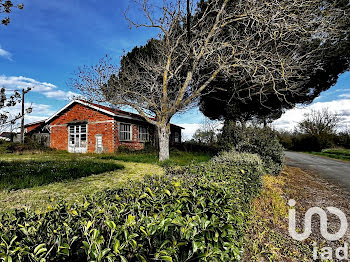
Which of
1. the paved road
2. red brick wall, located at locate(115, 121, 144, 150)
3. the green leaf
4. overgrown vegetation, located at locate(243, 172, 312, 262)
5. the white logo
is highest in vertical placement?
red brick wall, located at locate(115, 121, 144, 150)

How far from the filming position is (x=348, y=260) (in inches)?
114

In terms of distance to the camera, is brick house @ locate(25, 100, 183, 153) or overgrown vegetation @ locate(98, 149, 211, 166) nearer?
overgrown vegetation @ locate(98, 149, 211, 166)

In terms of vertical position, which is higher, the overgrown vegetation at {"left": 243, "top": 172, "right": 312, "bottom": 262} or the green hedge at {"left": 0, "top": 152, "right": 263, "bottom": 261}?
the green hedge at {"left": 0, "top": 152, "right": 263, "bottom": 261}

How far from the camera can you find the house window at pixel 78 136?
61.9 feet

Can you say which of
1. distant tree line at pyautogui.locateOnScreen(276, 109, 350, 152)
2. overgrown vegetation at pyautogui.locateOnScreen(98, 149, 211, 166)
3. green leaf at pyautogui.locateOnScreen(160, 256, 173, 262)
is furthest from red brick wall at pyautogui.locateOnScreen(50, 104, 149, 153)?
distant tree line at pyautogui.locateOnScreen(276, 109, 350, 152)

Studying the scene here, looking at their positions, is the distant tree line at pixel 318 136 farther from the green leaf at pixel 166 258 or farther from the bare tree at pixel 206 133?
the green leaf at pixel 166 258

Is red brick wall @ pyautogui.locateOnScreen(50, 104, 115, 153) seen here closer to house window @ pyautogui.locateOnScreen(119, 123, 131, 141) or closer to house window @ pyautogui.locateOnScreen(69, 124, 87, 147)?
house window @ pyautogui.locateOnScreen(69, 124, 87, 147)

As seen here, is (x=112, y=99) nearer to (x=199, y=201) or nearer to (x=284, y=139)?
(x=199, y=201)

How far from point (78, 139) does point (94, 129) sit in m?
2.46

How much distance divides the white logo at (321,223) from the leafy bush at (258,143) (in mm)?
3889

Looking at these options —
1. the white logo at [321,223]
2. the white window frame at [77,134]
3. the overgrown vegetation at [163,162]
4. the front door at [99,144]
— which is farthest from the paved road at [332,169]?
the white window frame at [77,134]

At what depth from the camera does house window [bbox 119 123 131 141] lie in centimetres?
1805

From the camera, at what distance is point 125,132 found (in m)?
18.6

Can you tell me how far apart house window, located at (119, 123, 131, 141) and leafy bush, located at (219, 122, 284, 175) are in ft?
34.9
